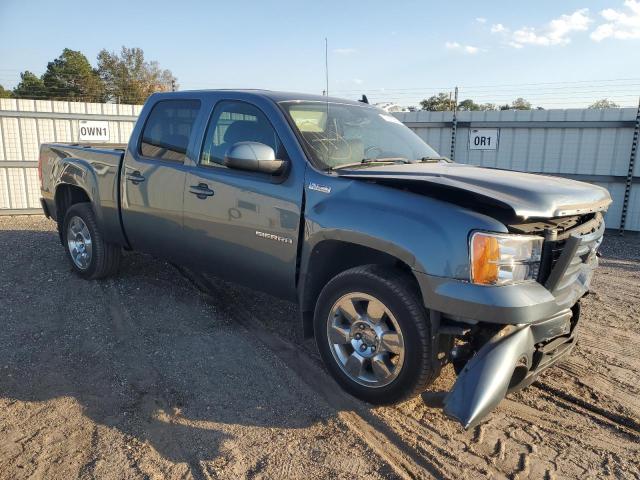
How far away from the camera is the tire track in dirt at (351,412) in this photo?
285cm

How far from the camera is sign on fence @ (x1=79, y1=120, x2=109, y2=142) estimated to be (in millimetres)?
11312

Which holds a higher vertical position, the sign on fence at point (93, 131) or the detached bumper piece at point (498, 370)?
the sign on fence at point (93, 131)

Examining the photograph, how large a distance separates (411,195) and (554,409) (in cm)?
173

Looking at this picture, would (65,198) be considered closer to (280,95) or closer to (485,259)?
(280,95)

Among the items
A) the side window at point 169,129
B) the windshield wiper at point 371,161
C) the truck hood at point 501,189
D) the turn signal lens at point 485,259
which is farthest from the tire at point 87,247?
the turn signal lens at point 485,259

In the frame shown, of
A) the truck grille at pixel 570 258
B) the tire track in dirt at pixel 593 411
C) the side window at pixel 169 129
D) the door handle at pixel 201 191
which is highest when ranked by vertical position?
the side window at pixel 169 129

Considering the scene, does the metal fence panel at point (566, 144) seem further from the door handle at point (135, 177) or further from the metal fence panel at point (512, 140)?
the door handle at point (135, 177)

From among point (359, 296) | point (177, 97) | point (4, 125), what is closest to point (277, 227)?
point (359, 296)

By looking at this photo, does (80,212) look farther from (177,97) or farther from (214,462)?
(214,462)

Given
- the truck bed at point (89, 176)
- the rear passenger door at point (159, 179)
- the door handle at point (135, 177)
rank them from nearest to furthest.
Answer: the rear passenger door at point (159, 179), the door handle at point (135, 177), the truck bed at point (89, 176)

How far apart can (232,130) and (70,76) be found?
45065 millimetres

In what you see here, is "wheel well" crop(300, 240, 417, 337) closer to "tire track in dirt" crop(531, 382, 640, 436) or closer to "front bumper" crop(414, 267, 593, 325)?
"front bumper" crop(414, 267, 593, 325)

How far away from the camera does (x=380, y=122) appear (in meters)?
4.61

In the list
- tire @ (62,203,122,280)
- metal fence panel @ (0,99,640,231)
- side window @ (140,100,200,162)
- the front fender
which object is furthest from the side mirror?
metal fence panel @ (0,99,640,231)
